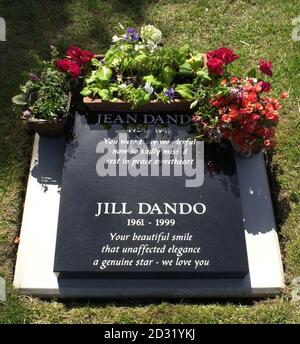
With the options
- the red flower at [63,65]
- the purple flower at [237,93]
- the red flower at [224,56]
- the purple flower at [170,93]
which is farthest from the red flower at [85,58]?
the purple flower at [237,93]

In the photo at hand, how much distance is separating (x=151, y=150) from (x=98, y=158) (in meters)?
0.42

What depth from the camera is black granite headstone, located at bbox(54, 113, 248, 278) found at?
342 cm

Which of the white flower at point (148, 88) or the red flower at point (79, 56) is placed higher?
the red flower at point (79, 56)

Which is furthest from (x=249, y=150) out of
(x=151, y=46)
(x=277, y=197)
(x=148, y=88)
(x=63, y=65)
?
(x=63, y=65)

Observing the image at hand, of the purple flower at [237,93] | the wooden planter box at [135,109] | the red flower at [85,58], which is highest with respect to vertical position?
the red flower at [85,58]

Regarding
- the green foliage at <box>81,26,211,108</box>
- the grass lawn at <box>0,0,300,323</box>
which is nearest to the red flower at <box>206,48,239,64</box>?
the green foliage at <box>81,26,211,108</box>

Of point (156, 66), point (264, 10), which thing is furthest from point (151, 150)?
point (264, 10)

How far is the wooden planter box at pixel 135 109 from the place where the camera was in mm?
3898

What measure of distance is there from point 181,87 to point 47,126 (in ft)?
3.63

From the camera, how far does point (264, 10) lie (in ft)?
17.4

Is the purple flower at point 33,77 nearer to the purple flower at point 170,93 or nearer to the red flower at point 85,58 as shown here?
the red flower at point 85,58

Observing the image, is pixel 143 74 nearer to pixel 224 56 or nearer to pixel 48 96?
pixel 224 56

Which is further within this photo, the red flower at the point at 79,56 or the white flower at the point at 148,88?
the red flower at the point at 79,56

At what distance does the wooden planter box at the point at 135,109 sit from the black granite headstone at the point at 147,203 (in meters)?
0.05
